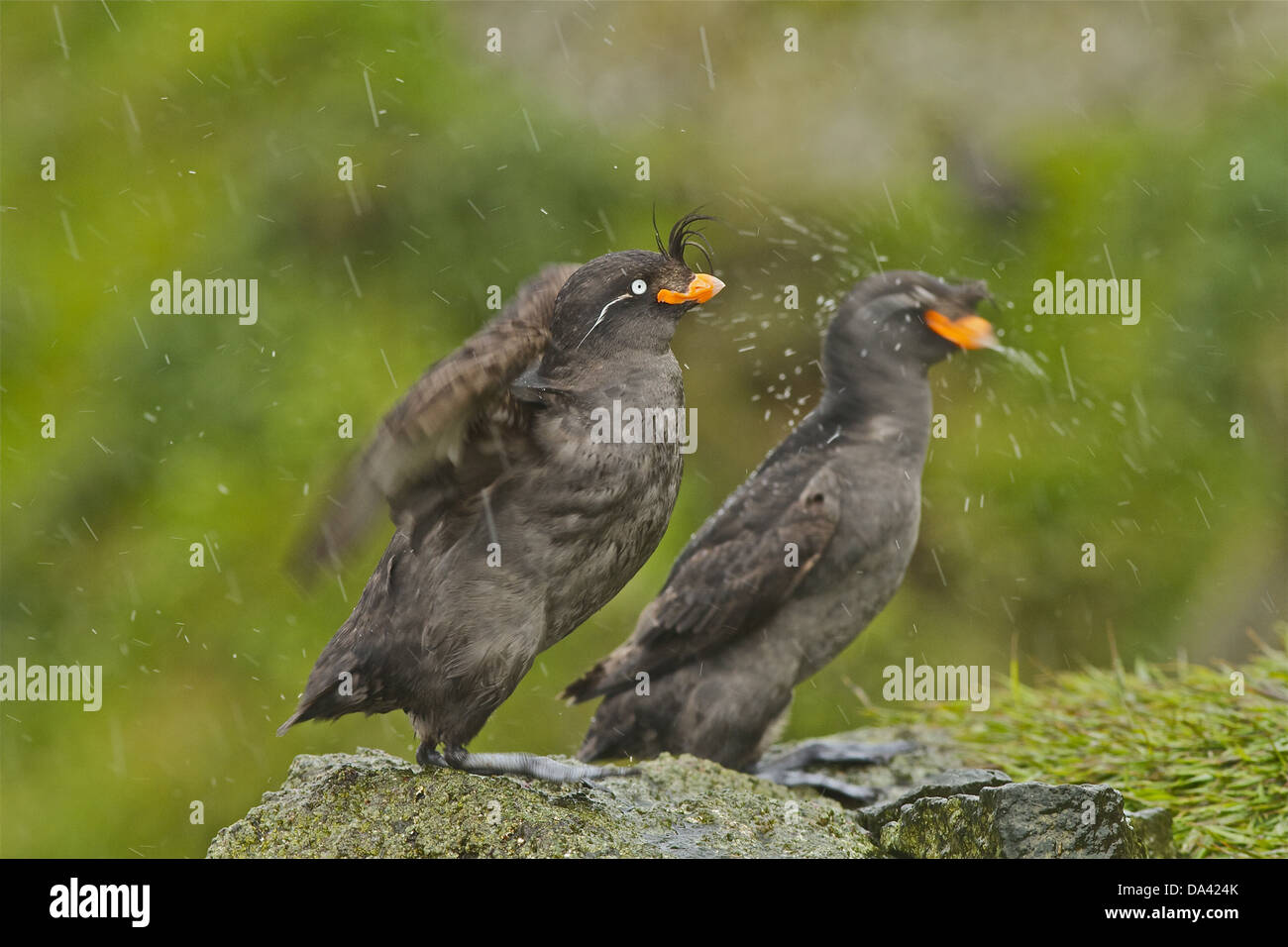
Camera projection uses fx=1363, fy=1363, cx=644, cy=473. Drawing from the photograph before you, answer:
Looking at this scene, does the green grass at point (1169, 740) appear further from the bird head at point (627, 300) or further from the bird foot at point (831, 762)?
the bird head at point (627, 300)

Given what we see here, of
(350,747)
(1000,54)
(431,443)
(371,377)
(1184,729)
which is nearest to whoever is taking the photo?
(431,443)

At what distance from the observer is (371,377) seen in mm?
9055

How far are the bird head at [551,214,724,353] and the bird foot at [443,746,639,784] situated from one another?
1261mm

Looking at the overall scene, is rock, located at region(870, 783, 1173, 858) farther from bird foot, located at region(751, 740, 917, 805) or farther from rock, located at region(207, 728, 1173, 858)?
bird foot, located at region(751, 740, 917, 805)

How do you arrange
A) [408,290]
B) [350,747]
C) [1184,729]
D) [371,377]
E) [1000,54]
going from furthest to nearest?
[1000,54] < [408,290] < [371,377] < [350,747] < [1184,729]

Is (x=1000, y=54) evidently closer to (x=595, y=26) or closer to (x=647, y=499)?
(x=595, y=26)

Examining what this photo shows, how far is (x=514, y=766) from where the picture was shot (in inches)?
164

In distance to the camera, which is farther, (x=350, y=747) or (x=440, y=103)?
(x=440, y=103)

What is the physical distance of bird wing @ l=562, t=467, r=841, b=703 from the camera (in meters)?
5.09

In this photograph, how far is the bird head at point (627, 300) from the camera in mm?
3939

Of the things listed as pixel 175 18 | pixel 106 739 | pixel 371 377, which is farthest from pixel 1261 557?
pixel 175 18

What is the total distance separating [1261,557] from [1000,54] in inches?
166

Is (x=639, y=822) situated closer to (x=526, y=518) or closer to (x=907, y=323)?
(x=526, y=518)

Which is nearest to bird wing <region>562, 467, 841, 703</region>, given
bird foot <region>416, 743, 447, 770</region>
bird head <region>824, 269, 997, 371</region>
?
bird head <region>824, 269, 997, 371</region>
